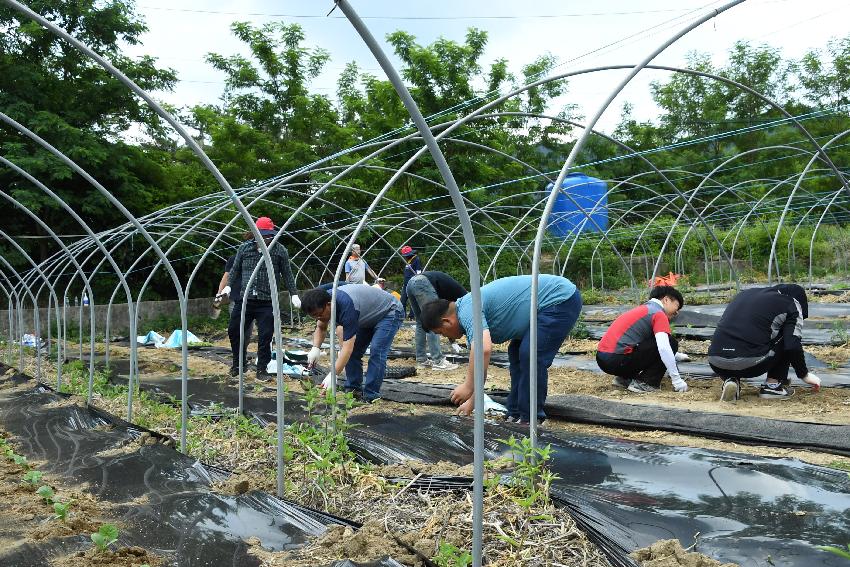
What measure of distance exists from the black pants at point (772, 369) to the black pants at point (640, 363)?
2.06 feet

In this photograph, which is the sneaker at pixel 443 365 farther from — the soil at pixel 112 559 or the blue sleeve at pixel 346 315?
the soil at pixel 112 559

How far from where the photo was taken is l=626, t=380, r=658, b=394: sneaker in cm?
671

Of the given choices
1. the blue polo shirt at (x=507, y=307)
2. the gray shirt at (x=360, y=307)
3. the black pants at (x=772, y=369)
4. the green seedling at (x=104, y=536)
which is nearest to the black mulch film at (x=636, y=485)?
the green seedling at (x=104, y=536)

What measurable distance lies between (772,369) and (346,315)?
3.53 metres

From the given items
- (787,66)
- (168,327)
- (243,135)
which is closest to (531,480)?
(168,327)

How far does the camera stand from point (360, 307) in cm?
652

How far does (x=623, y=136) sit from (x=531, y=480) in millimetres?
26066

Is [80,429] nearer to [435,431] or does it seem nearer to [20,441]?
[20,441]

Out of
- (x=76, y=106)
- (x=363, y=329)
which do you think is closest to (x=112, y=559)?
(x=363, y=329)

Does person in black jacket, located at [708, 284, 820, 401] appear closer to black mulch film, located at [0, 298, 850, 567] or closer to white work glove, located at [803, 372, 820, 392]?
white work glove, located at [803, 372, 820, 392]

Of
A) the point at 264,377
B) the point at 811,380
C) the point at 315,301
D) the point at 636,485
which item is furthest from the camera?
the point at 264,377

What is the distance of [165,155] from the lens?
19.5m

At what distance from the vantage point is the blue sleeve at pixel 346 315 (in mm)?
6250

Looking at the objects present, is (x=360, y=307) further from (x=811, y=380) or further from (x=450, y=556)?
(x=450, y=556)
